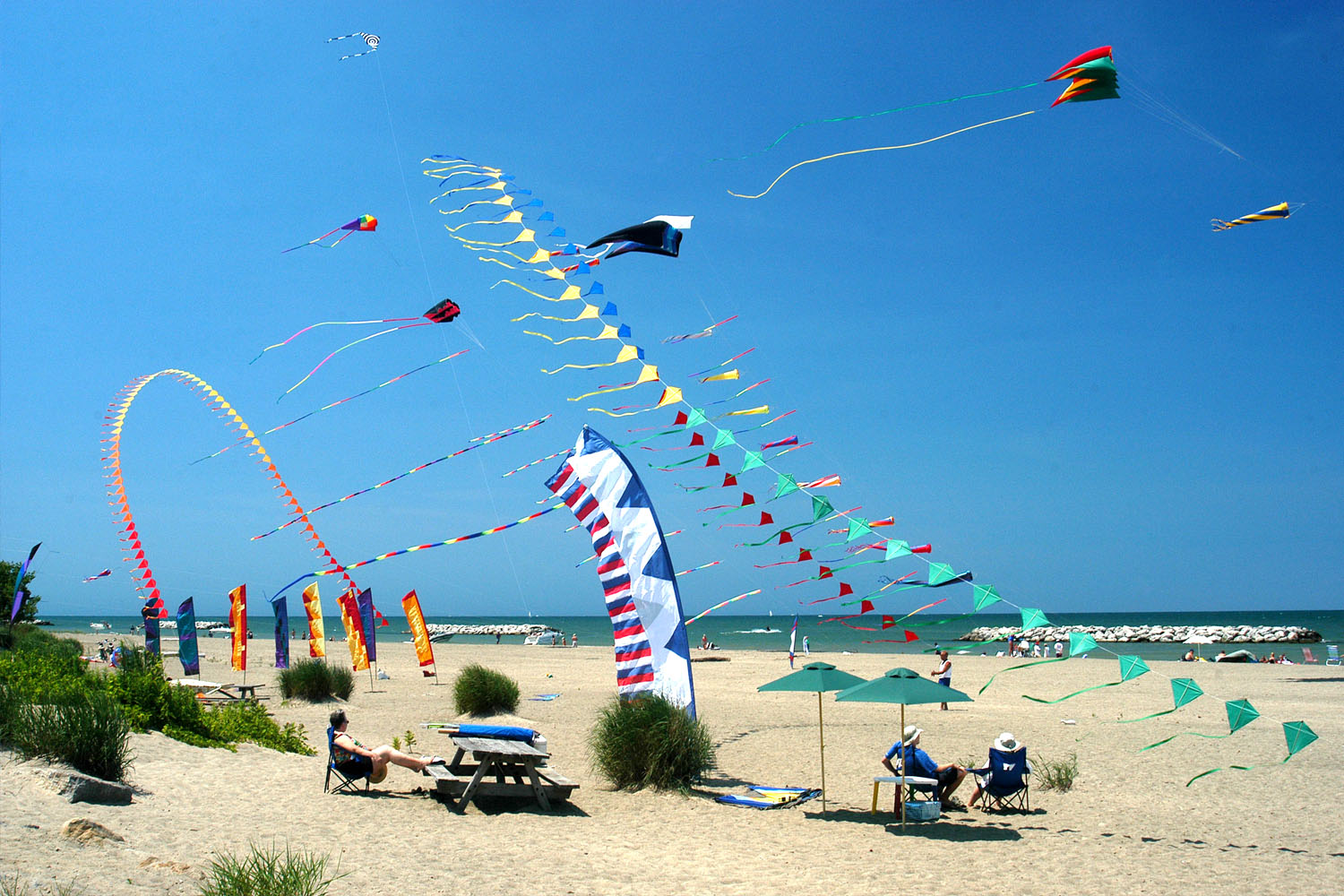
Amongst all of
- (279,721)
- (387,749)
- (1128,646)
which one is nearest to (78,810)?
(387,749)

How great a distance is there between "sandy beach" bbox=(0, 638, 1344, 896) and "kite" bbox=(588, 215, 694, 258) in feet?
18.6

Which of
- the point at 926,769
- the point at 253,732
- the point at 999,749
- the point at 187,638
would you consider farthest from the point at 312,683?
the point at 999,749

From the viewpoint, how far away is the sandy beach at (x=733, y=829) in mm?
5633

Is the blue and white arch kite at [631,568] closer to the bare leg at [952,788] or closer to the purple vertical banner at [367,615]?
the bare leg at [952,788]

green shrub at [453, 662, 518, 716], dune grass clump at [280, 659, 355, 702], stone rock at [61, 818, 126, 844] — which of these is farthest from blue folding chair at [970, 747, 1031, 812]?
dune grass clump at [280, 659, 355, 702]

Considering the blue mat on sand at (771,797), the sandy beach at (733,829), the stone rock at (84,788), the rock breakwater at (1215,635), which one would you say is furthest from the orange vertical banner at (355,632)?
the rock breakwater at (1215,635)

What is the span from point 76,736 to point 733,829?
5302mm

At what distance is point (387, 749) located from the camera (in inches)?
318

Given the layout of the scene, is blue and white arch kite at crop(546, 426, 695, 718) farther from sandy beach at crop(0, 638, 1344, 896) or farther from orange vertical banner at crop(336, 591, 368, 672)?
orange vertical banner at crop(336, 591, 368, 672)

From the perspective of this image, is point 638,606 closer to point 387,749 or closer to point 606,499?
point 606,499

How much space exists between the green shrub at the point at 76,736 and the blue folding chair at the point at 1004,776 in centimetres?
753

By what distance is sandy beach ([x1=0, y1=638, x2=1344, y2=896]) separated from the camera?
5633 millimetres

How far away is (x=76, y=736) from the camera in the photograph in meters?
6.87

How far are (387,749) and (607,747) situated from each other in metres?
2.19
